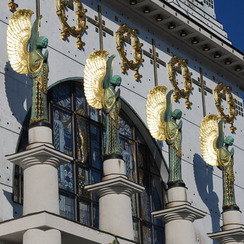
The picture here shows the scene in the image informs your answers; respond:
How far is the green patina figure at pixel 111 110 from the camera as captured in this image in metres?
19.8

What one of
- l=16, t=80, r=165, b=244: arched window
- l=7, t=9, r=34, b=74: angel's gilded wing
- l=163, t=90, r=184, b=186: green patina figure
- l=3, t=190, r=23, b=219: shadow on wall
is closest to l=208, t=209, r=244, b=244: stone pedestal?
l=16, t=80, r=165, b=244: arched window

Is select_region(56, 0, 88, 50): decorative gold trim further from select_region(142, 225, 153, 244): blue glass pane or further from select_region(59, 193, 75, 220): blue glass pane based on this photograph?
select_region(142, 225, 153, 244): blue glass pane

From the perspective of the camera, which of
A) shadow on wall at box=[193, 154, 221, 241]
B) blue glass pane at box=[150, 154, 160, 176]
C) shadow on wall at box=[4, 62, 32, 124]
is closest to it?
shadow on wall at box=[4, 62, 32, 124]

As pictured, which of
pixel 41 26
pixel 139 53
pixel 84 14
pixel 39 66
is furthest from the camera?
pixel 139 53

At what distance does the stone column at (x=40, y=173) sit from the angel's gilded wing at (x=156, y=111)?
464 cm

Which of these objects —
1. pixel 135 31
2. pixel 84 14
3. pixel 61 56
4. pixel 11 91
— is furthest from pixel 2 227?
pixel 135 31

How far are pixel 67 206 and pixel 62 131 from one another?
5.75 feet

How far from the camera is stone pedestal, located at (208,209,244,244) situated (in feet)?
73.2

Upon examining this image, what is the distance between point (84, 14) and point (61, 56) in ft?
5.12

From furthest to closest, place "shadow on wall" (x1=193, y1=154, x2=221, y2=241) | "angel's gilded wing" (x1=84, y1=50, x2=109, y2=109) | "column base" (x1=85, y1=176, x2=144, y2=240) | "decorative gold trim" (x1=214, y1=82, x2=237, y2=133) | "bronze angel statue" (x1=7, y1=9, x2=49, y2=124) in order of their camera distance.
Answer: "decorative gold trim" (x1=214, y1=82, x2=237, y2=133), "shadow on wall" (x1=193, y1=154, x2=221, y2=241), "angel's gilded wing" (x1=84, y1=50, x2=109, y2=109), "column base" (x1=85, y1=176, x2=144, y2=240), "bronze angel statue" (x1=7, y1=9, x2=49, y2=124)

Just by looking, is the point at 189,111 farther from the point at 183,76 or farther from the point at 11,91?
the point at 11,91

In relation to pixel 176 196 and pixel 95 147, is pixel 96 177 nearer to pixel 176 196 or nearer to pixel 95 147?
pixel 95 147

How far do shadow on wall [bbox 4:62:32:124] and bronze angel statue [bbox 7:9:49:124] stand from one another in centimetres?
56

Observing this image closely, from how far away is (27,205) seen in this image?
17281 mm
